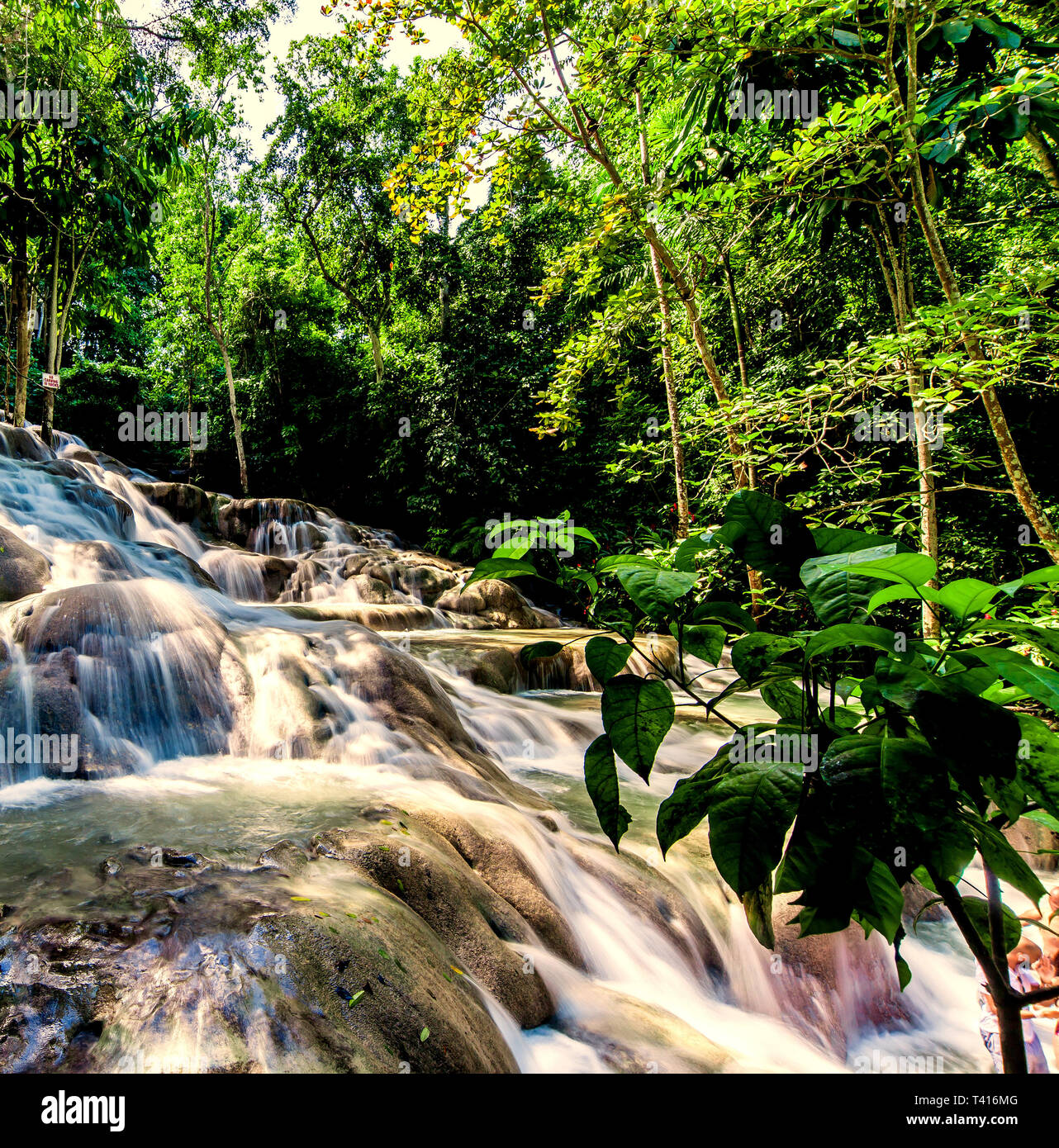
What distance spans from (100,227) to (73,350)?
14947 millimetres

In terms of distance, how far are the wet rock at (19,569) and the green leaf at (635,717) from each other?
678 centimetres

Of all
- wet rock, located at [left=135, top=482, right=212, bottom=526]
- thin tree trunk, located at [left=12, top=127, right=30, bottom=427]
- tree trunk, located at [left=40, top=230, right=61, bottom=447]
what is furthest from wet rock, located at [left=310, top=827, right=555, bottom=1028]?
wet rock, located at [left=135, top=482, right=212, bottom=526]

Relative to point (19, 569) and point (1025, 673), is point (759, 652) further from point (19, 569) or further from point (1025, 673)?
point (19, 569)

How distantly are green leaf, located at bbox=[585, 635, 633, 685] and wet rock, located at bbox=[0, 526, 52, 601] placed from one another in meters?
6.73

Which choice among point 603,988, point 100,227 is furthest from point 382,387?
point 603,988

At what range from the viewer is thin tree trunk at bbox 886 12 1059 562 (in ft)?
9.82

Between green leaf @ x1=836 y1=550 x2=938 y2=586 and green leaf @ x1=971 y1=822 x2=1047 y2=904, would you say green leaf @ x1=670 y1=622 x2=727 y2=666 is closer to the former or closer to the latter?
green leaf @ x1=836 y1=550 x2=938 y2=586

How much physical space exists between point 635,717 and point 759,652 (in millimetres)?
229

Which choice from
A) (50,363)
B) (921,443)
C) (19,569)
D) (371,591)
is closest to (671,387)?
(921,443)

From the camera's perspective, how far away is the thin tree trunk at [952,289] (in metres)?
2.99

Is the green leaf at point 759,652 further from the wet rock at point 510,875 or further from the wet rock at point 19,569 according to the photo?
the wet rock at point 19,569
